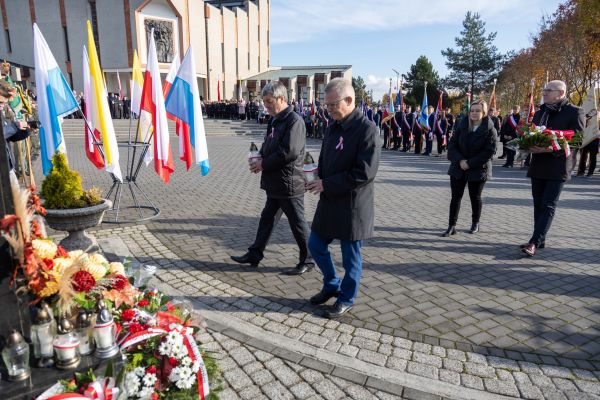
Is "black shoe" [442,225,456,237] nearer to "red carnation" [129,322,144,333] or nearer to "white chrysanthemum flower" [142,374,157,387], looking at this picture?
"red carnation" [129,322,144,333]

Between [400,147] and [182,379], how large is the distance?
19652 mm

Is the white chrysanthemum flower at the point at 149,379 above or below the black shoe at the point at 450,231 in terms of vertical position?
above

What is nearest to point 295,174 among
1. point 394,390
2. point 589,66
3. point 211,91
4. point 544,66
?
point 394,390

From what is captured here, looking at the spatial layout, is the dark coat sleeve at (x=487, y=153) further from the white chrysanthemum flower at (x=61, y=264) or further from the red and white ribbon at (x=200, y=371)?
the white chrysanthemum flower at (x=61, y=264)

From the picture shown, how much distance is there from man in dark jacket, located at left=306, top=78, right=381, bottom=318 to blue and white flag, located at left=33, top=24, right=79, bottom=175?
425 cm

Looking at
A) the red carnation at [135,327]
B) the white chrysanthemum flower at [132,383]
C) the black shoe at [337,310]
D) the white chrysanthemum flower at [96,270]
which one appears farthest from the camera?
the black shoe at [337,310]

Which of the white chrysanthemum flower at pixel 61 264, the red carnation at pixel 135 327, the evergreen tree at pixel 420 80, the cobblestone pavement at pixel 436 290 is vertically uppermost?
the evergreen tree at pixel 420 80

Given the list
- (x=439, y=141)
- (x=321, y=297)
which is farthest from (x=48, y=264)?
(x=439, y=141)

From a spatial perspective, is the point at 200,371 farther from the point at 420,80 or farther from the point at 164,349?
the point at 420,80

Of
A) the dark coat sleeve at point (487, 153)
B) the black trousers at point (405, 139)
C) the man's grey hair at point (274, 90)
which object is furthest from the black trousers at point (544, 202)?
the black trousers at point (405, 139)

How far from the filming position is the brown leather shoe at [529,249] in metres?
5.61

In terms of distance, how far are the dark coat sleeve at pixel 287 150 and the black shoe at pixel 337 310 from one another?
157 centimetres

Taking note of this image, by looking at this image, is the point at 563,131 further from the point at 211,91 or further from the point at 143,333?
the point at 211,91

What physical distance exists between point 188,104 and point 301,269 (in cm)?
339
